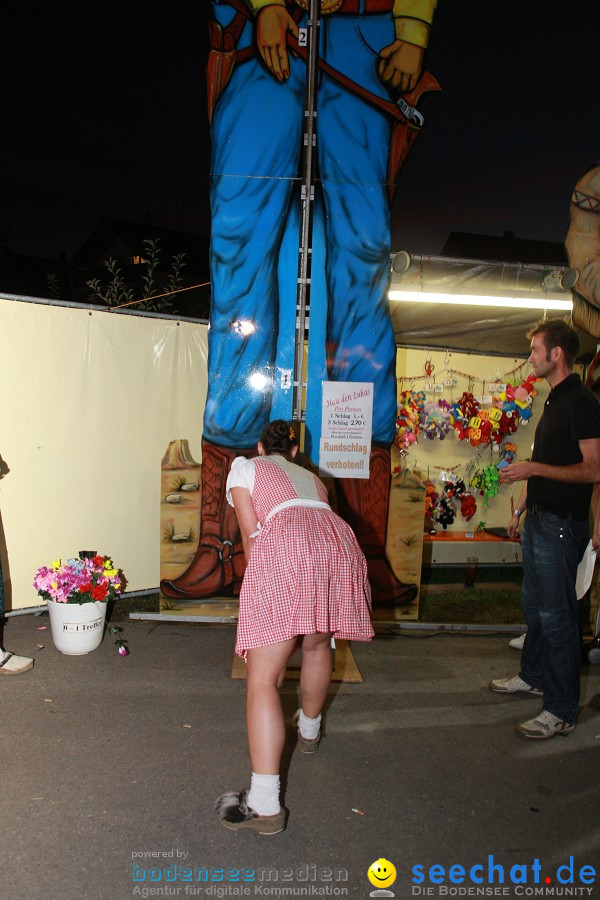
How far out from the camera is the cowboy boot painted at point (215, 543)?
5535 millimetres

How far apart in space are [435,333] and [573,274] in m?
1.76

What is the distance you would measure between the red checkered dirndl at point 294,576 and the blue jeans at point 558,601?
1.41 m

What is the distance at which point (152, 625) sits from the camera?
5.35 metres

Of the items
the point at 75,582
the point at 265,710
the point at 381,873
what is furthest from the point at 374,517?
the point at 381,873

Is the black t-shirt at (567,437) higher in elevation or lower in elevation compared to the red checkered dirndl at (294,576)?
higher

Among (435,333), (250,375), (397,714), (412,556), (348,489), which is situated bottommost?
(397,714)

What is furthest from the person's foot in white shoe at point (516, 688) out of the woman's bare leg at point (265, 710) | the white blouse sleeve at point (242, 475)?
the white blouse sleeve at point (242, 475)

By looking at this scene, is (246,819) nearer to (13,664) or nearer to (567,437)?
(13,664)

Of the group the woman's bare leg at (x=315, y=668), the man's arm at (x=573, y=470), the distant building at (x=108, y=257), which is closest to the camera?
the woman's bare leg at (x=315, y=668)

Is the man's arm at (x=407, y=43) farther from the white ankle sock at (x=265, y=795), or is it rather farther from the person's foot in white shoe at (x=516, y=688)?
the white ankle sock at (x=265, y=795)

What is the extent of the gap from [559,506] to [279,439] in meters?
1.75

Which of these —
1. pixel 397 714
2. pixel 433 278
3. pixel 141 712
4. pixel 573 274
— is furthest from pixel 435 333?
pixel 141 712

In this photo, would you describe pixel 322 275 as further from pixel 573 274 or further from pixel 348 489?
pixel 573 274

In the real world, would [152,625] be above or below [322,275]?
below
